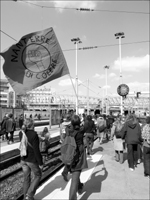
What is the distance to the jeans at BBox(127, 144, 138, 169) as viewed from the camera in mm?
6355

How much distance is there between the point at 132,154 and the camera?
641 cm

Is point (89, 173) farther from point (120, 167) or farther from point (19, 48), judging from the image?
point (19, 48)

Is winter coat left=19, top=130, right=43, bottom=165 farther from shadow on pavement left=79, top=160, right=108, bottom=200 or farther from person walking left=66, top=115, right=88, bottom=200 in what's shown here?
shadow on pavement left=79, top=160, right=108, bottom=200

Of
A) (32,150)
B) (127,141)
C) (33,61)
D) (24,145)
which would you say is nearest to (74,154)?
(32,150)

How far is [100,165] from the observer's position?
6754 mm

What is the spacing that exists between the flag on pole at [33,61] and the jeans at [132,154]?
3.37 m

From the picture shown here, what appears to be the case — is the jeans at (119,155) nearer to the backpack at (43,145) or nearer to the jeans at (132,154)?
the jeans at (132,154)

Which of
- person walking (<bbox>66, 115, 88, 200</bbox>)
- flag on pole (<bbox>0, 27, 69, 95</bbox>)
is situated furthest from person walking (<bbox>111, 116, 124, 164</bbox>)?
person walking (<bbox>66, 115, 88, 200</bbox>)

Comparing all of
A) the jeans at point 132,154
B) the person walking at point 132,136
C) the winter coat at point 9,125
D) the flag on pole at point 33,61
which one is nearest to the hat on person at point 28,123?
the flag on pole at point 33,61

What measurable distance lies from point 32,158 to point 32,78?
3.19 metres

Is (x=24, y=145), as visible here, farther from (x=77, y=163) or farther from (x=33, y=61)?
(x=33, y=61)

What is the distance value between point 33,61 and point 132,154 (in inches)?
180

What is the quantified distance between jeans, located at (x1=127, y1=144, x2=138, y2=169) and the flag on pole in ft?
11.1

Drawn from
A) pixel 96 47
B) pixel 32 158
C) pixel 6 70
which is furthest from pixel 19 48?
pixel 96 47
